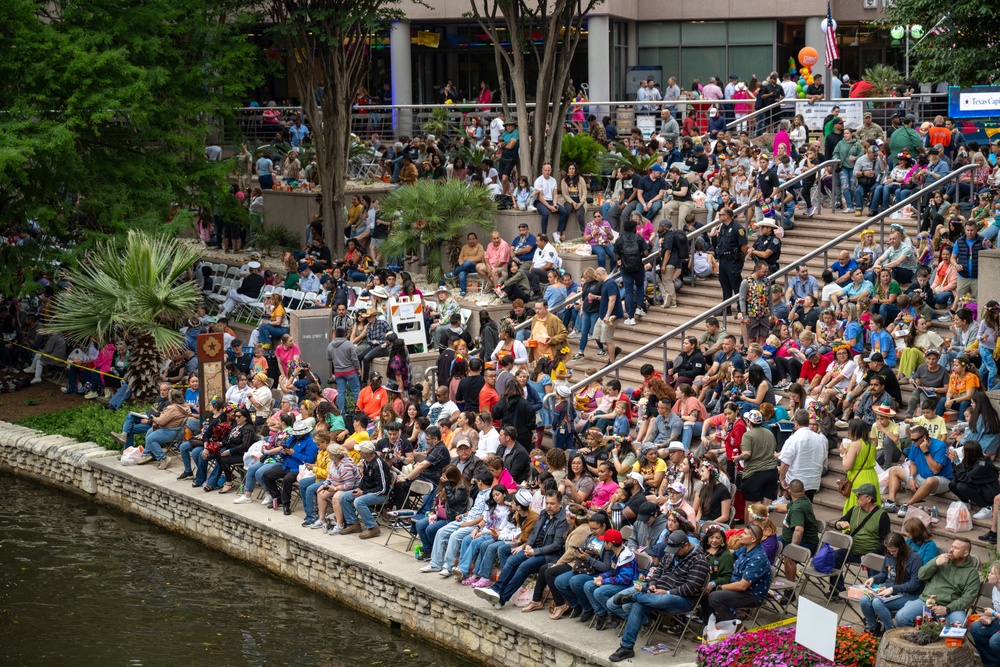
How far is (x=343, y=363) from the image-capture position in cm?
2089

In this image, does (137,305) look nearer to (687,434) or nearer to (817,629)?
(687,434)

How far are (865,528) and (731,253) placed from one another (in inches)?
301

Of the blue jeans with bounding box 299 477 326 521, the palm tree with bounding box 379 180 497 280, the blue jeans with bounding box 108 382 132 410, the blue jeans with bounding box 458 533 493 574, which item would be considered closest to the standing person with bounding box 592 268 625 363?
the palm tree with bounding box 379 180 497 280

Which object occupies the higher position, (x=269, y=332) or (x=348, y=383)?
(x=269, y=332)

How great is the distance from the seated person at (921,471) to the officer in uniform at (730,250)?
6156 mm

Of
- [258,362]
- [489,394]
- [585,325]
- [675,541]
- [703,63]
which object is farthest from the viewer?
[703,63]

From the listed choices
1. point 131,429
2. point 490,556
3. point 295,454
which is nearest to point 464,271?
point 131,429

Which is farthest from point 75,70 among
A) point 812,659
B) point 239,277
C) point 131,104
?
point 812,659

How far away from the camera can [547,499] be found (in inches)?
545

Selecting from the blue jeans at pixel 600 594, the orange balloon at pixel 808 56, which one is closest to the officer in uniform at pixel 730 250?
the blue jeans at pixel 600 594

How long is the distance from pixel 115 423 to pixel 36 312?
5866 mm

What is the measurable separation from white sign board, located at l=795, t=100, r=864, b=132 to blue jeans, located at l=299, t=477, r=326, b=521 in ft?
A: 45.3

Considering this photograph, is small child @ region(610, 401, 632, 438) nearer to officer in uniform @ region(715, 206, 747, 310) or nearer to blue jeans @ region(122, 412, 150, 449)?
officer in uniform @ region(715, 206, 747, 310)

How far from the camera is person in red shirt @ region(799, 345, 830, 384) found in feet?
54.2
